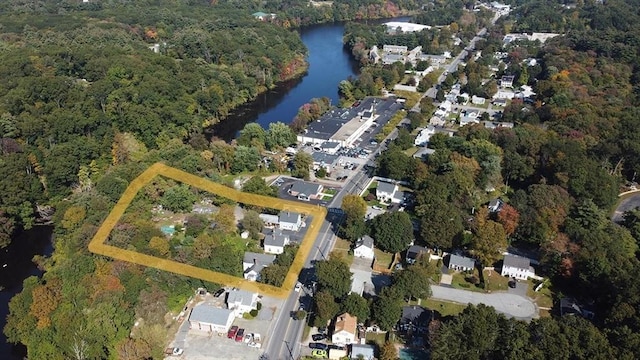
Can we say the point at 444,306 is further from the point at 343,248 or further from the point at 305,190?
the point at 305,190

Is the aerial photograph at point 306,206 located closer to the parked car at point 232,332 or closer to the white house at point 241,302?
the white house at point 241,302

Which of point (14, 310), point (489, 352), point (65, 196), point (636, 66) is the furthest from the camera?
point (636, 66)

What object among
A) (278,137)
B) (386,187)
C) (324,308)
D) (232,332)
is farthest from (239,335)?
(278,137)

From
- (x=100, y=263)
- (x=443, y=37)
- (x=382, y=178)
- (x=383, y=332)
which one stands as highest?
(x=100, y=263)

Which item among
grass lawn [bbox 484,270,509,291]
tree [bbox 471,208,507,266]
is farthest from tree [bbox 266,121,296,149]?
grass lawn [bbox 484,270,509,291]

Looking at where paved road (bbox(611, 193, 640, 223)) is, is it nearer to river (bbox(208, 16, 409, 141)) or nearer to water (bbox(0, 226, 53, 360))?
river (bbox(208, 16, 409, 141))

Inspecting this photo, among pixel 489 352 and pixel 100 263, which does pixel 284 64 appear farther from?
pixel 489 352

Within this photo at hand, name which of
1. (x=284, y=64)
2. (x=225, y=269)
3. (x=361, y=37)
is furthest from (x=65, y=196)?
(x=361, y=37)
